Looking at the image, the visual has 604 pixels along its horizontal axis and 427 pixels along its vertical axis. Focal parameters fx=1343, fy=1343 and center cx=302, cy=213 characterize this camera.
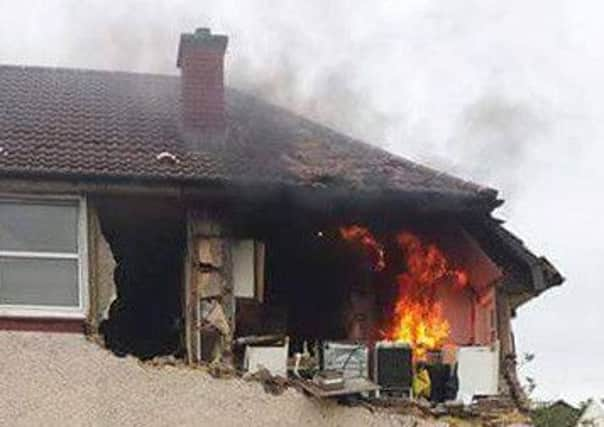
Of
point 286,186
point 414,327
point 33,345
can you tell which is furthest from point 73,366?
point 414,327

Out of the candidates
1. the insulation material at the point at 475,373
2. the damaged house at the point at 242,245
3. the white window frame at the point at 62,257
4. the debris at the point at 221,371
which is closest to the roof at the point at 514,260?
the damaged house at the point at 242,245

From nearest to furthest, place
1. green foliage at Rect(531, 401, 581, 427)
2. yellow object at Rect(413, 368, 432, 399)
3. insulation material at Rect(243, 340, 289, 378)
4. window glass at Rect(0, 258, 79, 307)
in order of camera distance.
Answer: insulation material at Rect(243, 340, 289, 378), window glass at Rect(0, 258, 79, 307), yellow object at Rect(413, 368, 432, 399), green foliage at Rect(531, 401, 581, 427)

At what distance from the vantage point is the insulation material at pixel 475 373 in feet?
52.5

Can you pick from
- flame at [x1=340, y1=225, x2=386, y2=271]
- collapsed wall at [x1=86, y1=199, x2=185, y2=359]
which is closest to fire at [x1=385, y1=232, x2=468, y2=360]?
flame at [x1=340, y1=225, x2=386, y2=271]

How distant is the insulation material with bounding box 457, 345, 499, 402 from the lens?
52.5ft

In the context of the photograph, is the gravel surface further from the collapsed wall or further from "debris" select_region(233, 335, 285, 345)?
the collapsed wall

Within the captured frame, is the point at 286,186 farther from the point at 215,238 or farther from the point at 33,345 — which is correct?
the point at 33,345

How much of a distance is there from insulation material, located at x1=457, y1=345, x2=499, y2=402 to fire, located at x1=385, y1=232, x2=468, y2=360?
0.84 meters

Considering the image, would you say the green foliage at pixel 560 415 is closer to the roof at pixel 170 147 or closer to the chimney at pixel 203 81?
the roof at pixel 170 147

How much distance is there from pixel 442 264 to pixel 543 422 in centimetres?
386

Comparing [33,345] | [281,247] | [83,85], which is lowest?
[33,345]

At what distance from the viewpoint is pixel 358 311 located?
17328 millimetres

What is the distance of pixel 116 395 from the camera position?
596 inches

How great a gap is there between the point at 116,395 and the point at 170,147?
3.33m
